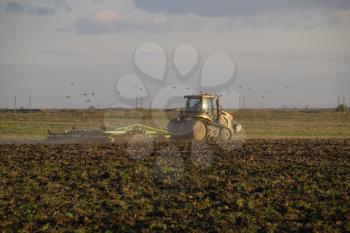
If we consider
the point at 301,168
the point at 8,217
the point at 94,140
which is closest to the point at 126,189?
the point at 8,217

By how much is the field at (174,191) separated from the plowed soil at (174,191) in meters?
0.02

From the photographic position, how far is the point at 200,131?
29.3 meters

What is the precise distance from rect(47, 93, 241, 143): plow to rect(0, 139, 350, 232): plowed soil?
13.6 feet

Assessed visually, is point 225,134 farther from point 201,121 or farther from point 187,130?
point 187,130

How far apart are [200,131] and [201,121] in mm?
496

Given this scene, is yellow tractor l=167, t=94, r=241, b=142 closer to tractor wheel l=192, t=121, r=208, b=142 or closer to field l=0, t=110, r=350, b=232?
tractor wheel l=192, t=121, r=208, b=142

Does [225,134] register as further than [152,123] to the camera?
No

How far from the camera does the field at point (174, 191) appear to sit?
12.1m

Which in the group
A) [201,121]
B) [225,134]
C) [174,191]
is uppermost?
[201,121]

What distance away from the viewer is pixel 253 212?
12.9 m

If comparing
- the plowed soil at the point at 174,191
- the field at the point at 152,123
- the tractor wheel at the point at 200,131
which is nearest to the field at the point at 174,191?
the plowed soil at the point at 174,191

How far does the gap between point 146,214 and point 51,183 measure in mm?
4516

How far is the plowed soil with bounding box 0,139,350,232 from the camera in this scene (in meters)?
12.2

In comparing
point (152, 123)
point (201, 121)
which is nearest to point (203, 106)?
point (201, 121)
